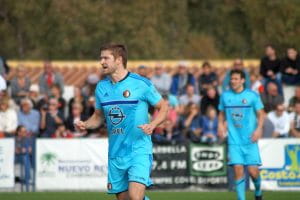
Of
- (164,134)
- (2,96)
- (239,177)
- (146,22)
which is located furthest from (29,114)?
(146,22)

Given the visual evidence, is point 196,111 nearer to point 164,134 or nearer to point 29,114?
point 164,134

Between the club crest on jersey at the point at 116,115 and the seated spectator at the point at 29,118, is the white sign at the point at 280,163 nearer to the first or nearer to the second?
the seated spectator at the point at 29,118

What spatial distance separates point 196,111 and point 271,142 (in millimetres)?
2292

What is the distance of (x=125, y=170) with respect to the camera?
612 inches

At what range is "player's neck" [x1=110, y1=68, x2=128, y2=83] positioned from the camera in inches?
614

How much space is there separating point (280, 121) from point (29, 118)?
588cm

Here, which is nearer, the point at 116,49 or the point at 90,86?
the point at 116,49

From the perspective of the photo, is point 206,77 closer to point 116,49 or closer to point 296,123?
point 296,123

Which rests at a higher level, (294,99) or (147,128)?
(294,99)

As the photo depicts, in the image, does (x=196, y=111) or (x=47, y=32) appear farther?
(x=47, y=32)

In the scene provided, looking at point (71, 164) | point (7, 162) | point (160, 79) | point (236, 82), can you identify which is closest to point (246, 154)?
point (236, 82)

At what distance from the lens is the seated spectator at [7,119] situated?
2605cm

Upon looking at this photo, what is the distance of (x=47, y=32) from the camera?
1704 inches

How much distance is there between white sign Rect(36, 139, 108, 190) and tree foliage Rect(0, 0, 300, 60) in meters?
14.9
